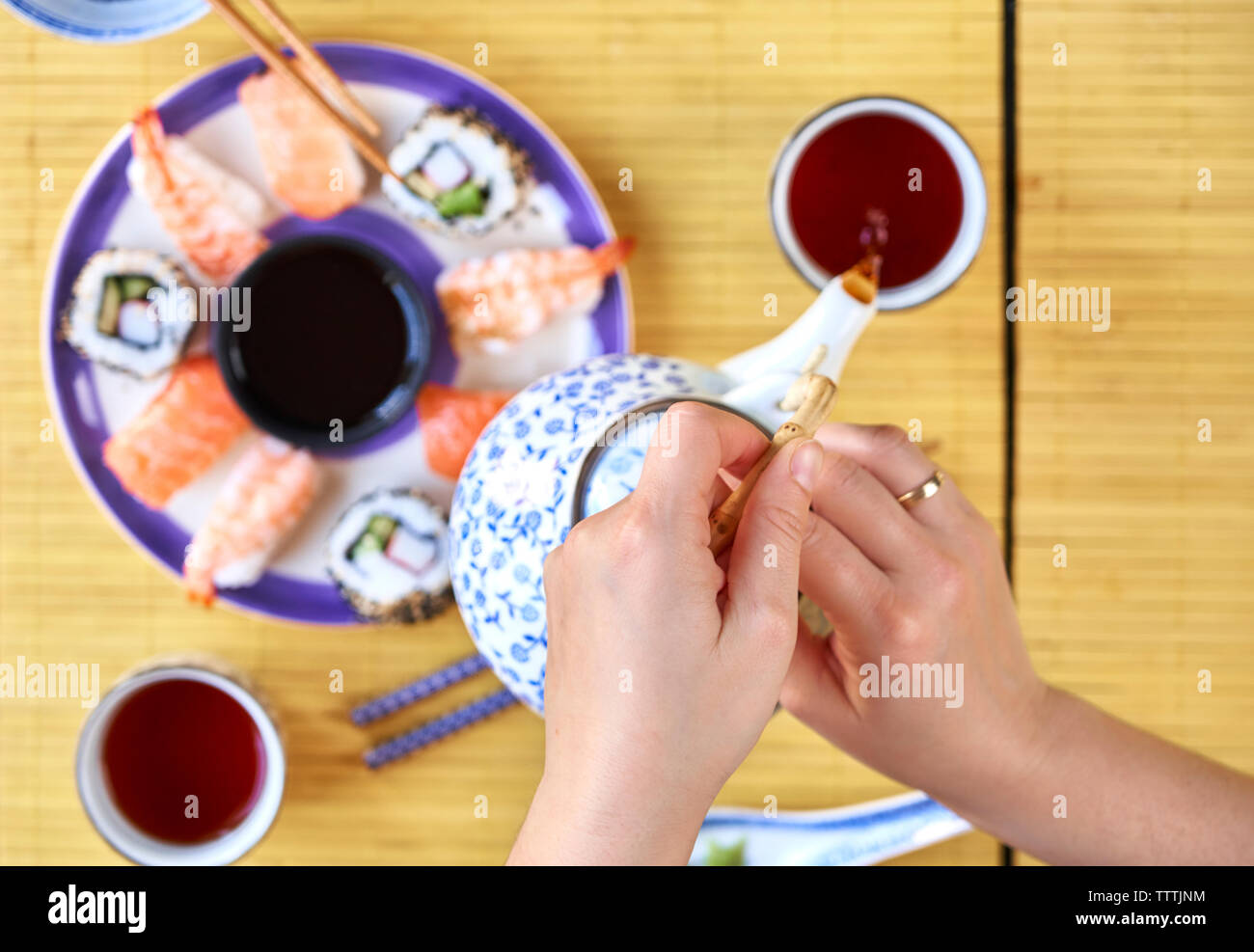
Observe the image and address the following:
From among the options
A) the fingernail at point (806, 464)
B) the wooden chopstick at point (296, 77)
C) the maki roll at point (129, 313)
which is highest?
the wooden chopstick at point (296, 77)

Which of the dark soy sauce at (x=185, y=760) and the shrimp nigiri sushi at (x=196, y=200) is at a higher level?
the shrimp nigiri sushi at (x=196, y=200)

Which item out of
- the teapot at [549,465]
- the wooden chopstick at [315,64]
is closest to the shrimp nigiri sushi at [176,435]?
the wooden chopstick at [315,64]

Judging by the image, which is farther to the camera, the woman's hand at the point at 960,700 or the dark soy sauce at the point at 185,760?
the dark soy sauce at the point at 185,760

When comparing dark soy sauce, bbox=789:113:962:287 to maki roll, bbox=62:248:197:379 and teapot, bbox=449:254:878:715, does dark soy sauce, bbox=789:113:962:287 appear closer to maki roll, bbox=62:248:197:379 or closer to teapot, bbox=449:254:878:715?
teapot, bbox=449:254:878:715

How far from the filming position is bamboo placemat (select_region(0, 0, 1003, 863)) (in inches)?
49.1

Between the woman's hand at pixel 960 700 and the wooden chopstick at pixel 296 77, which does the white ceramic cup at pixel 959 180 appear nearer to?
the woman's hand at pixel 960 700

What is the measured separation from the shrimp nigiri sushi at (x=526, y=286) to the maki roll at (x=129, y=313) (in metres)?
0.34

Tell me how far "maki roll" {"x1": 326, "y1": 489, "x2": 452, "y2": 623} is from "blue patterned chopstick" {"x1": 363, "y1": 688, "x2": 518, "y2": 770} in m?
0.16

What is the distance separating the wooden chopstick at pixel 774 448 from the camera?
78 cm

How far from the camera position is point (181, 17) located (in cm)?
115

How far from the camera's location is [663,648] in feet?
2.38
